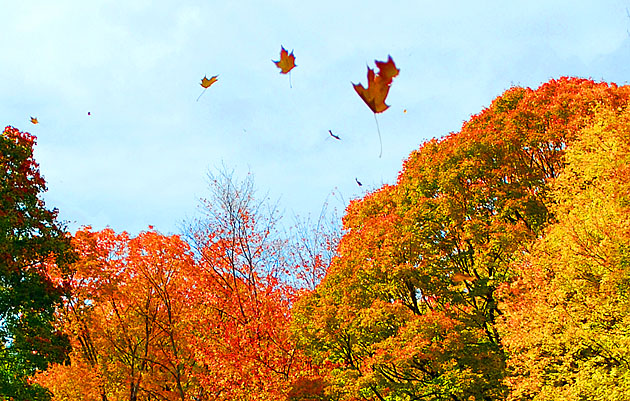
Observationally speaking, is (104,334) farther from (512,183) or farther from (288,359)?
(512,183)

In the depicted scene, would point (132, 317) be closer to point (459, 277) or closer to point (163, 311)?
point (163, 311)

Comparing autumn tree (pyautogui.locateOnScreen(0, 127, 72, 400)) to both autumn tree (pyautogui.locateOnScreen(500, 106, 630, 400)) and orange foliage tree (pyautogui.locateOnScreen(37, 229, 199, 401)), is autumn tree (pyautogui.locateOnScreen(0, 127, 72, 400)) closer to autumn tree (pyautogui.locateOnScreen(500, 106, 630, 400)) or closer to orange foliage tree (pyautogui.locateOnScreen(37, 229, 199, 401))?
orange foliage tree (pyautogui.locateOnScreen(37, 229, 199, 401))

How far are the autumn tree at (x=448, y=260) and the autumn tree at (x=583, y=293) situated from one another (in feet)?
5.33

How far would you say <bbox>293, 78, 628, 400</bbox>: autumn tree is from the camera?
643 inches

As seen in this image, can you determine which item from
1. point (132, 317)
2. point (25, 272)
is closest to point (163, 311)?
point (132, 317)

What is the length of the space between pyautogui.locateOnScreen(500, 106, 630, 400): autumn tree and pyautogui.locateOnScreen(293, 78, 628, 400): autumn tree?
64.0 inches

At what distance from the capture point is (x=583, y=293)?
43.8 ft

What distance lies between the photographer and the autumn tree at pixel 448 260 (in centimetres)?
1634

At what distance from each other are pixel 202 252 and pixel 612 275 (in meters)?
14.8

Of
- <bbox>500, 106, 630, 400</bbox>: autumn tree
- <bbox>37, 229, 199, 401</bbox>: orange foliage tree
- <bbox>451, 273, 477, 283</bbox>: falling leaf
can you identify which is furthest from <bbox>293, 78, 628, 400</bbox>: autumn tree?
<bbox>37, 229, 199, 401</bbox>: orange foliage tree

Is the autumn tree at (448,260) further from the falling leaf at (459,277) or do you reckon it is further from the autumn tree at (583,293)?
the autumn tree at (583,293)

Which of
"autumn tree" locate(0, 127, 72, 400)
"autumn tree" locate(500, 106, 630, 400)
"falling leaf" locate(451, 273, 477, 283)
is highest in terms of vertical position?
"autumn tree" locate(0, 127, 72, 400)

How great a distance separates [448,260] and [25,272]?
11758mm

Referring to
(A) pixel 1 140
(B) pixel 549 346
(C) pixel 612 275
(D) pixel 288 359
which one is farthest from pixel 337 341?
(A) pixel 1 140
